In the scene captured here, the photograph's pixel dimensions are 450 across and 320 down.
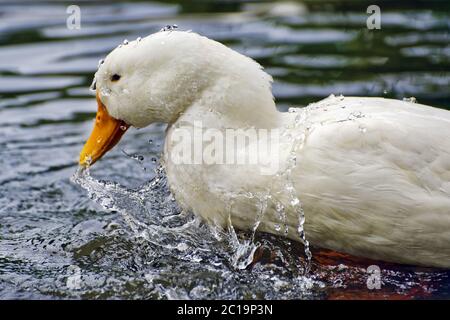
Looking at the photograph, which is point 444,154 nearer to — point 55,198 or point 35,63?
point 55,198

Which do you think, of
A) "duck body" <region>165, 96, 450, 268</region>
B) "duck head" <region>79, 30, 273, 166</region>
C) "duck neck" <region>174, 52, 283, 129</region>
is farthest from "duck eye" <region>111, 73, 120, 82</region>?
"duck body" <region>165, 96, 450, 268</region>

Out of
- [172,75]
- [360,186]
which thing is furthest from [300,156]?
[172,75]

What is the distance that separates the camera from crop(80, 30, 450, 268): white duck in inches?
181

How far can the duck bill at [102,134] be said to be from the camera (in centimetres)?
539

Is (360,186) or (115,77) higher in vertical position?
(115,77)

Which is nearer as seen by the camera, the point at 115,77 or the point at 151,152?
the point at 115,77

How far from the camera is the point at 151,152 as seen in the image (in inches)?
286

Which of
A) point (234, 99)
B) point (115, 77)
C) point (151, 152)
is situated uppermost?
point (115, 77)

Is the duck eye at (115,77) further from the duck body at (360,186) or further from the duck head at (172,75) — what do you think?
the duck body at (360,186)

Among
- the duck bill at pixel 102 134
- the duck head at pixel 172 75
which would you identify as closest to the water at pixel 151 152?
the duck bill at pixel 102 134

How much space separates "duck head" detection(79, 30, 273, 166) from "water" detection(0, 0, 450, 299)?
2.30 ft

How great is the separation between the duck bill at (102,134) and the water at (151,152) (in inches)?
5.2

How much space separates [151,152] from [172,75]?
2.37 meters

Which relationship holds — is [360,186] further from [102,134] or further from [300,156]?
[102,134]
